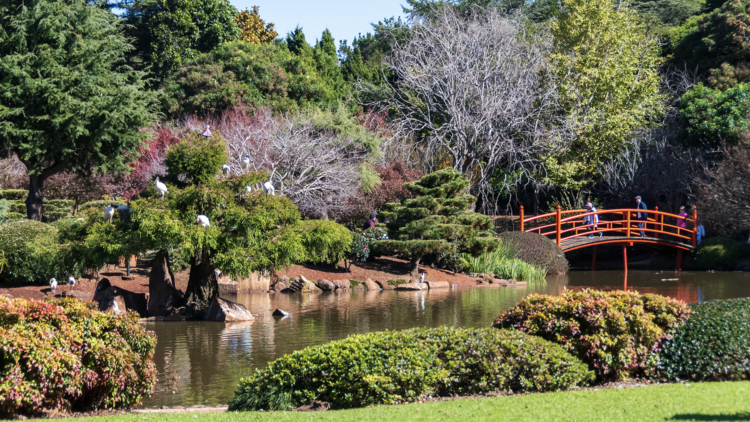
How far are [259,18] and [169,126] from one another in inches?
708

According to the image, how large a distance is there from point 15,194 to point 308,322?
1551cm

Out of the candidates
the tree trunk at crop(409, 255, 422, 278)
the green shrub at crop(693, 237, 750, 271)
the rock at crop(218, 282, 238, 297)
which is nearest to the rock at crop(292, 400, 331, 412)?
the rock at crop(218, 282, 238, 297)

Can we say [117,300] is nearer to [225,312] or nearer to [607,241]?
[225,312]

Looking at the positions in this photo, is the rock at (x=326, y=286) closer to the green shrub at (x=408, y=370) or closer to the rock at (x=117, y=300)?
the rock at (x=117, y=300)

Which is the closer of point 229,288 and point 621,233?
point 229,288

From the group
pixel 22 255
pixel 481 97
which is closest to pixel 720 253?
pixel 481 97

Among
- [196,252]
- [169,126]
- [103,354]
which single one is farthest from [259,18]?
[103,354]

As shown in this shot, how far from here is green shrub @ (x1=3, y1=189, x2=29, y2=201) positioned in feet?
77.6

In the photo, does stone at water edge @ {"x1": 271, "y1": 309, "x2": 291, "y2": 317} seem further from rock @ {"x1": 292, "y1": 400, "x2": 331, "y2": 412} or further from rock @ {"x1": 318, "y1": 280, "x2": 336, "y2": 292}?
rock @ {"x1": 292, "y1": 400, "x2": 331, "y2": 412}

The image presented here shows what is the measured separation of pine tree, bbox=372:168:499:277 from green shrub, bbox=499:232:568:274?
1.85m

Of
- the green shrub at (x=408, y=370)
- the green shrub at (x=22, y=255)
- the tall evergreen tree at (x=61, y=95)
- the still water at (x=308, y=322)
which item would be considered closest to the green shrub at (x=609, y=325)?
the green shrub at (x=408, y=370)

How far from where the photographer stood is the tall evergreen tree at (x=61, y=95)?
18.6 metres

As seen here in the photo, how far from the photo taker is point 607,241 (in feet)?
81.2

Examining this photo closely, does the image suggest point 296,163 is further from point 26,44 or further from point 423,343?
point 423,343
